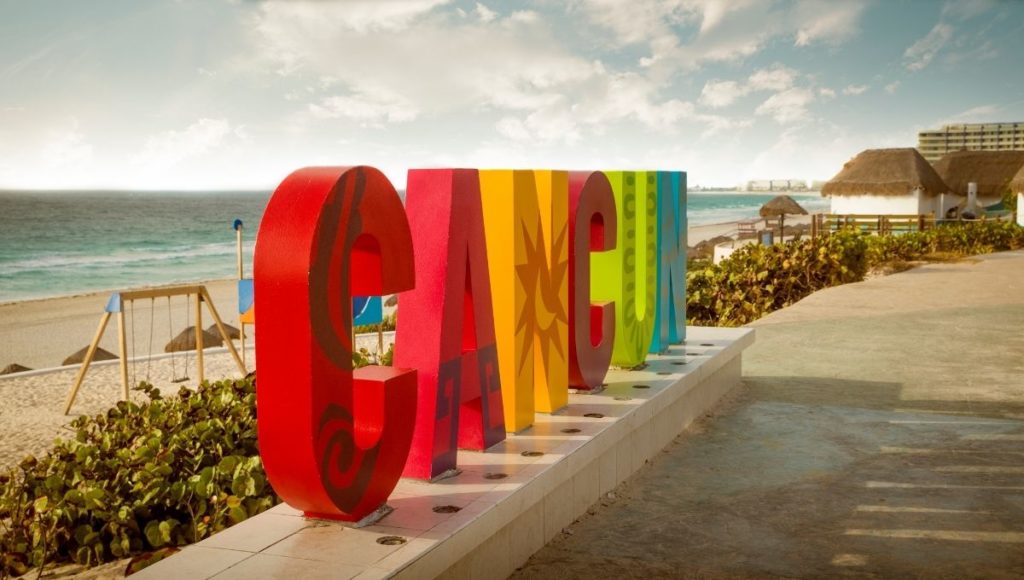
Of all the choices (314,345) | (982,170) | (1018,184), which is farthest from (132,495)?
(982,170)

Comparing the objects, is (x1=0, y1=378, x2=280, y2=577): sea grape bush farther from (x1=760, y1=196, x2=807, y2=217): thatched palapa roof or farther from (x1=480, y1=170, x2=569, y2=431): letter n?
(x1=760, y1=196, x2=807, y2=217): thatched palapa roof

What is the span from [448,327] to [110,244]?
65029 mm

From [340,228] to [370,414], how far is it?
74 centimetres

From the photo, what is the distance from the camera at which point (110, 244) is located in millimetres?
63656

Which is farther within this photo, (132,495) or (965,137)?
(965,137)

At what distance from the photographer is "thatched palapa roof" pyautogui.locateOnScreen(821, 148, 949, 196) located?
44.3 m

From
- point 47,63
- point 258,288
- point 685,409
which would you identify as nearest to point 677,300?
point 685,409

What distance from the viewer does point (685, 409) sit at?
20.7 feet

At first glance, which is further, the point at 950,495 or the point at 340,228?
the point at 950,495

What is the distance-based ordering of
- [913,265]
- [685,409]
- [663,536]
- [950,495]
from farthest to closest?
[913,265] → [685,409] → [950,495] → [663,536]

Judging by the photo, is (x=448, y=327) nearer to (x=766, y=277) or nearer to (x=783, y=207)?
(x=766, y=277)

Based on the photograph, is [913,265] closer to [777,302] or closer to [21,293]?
[777,302]

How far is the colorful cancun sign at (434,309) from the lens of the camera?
331 cm

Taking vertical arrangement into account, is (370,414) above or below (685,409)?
above
